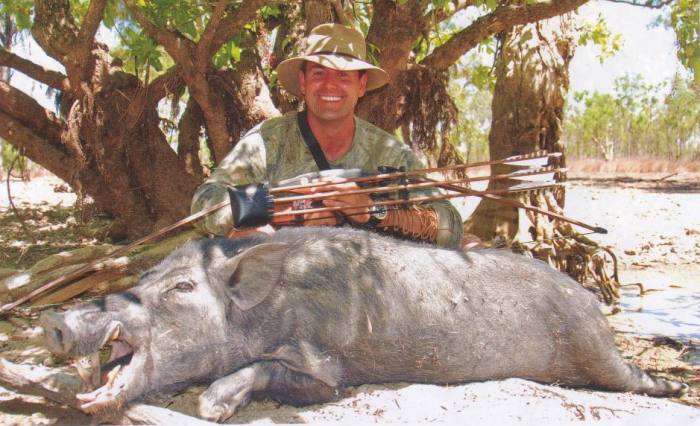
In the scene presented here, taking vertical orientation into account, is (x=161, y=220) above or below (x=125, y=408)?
above

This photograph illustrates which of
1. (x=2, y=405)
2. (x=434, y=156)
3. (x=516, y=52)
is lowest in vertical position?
(x=2, y=405)

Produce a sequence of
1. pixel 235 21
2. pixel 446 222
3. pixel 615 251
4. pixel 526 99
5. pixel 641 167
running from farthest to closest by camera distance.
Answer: pixel 641 167 → pixel 615 251 → pixel 526 99 → pixel 235 21 → pixel 446 222

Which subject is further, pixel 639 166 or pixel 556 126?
pixel 639 166

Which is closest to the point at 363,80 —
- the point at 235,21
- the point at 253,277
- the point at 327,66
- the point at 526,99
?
the point at 327,66

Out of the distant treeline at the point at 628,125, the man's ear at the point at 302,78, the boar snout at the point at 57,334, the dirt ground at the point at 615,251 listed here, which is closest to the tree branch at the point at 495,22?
the man's ear at the point at 302,78

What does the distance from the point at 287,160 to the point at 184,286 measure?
158cm

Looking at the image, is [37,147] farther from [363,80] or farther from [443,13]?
[443,13]

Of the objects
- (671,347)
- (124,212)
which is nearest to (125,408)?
(671,347)

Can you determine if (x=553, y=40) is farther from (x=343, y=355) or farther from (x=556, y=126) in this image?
(x=343, y=355)

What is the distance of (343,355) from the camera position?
3277mm

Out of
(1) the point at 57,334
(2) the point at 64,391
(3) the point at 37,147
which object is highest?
(3) the point at 37,147

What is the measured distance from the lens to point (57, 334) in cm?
256

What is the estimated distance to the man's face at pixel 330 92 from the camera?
172 inches

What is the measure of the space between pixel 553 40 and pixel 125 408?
18.3ft
